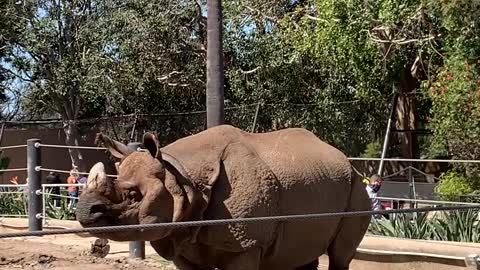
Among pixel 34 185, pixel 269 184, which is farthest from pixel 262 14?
pixel 269 184

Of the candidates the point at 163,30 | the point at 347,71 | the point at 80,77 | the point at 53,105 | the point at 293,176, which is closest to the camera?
the point at 293,176

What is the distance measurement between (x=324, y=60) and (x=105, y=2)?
9937mm

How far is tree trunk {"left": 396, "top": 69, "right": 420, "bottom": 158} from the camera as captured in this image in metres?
17.6

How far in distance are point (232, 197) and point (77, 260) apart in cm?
512

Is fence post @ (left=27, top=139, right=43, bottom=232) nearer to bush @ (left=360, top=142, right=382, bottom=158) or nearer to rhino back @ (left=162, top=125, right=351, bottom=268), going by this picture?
rhino back @ (left=162, top=125, right=351, bottom=268)

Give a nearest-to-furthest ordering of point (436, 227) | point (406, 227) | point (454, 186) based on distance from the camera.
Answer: point (436, 227), point (406, 227), point (454, 186)

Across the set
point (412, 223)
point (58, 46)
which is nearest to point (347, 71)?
point (412, 223)

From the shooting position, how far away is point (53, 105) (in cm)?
2694

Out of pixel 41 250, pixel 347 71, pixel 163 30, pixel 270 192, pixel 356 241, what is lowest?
pixel 41 250

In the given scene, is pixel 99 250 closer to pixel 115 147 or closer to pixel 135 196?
pixel 115 147

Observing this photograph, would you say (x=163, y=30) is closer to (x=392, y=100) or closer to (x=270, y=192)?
(x=392, y=100)

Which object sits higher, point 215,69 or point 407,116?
point 215,69

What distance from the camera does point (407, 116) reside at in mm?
18172

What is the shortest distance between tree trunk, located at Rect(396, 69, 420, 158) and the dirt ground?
26.6ft
